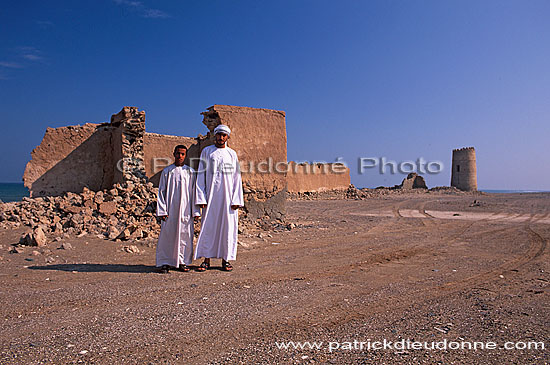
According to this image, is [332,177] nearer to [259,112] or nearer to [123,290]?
[259,112]

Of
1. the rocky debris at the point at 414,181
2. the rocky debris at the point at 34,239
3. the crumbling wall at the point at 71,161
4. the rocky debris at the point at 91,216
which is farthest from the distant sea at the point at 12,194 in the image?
the rocky debris at the point at 414,181

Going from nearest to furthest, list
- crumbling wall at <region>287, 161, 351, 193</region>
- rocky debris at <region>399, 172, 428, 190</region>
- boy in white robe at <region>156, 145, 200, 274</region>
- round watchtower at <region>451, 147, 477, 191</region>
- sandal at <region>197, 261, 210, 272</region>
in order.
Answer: boy in white robe at <region>156, 145, 200, 274</region>, sandal at <region>197, 261, 210, 272</region>, crumbling wall at <region>287, 161, 351, 193</region>, round watchtower at <region>451, 147, 477, 191</region>, rocky debris at <region>399, 172, 428, 190</region>

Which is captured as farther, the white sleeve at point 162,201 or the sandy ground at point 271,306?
the white sleeve at point 162,201

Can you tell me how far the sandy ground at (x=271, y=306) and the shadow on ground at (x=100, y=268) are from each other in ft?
0.07

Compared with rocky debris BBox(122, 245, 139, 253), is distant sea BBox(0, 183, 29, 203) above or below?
below

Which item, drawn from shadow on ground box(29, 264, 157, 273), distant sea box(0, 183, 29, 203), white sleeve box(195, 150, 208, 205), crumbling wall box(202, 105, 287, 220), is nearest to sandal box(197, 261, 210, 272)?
shadow on ground box(29, 264, 157, 273)

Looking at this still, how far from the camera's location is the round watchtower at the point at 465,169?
34.3m

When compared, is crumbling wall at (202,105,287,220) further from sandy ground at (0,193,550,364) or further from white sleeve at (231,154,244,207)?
white sleeve at (231,154,244,207)

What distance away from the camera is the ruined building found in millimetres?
7910

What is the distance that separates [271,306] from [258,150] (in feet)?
18.2

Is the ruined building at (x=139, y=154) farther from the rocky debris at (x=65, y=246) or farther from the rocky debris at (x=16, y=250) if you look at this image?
the rocky debris at (x=16, y=250)

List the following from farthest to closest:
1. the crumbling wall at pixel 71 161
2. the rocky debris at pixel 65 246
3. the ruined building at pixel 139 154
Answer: the crumbling wall at pixel 71 161 < the ruined building at pixel 139 154 < the rocky debris at pixel 65 246

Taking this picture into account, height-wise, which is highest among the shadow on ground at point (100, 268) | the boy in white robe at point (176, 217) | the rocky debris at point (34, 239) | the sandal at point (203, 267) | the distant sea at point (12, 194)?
the boy in white robe at point (176, 217)

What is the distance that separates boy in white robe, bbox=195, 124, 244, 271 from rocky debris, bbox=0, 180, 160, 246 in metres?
2.40
